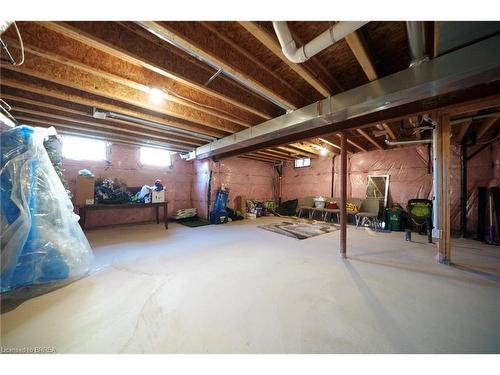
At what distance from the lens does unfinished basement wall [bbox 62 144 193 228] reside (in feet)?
14.3

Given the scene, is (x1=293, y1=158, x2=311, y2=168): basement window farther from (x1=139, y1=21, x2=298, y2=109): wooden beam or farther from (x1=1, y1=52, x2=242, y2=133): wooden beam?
(x1=139, y1=21, x2=298, y2=109): wooden beam

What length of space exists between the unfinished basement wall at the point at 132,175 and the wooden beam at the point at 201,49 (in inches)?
177

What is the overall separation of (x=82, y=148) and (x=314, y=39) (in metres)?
5.53

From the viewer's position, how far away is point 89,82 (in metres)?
1.99

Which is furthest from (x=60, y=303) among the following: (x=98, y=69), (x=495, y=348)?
(x=495, y=348)

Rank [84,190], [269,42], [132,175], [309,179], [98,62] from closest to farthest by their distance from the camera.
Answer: [269,42], [98,62], [84,190], [132,175], [309,179]

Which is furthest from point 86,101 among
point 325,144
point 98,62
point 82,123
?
point 325,144

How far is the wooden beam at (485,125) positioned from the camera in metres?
2.89

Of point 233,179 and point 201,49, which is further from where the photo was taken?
point 233,179

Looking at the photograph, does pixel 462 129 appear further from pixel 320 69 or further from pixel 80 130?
pixel 80 130

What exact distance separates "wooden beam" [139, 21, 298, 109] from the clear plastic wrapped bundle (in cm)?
170

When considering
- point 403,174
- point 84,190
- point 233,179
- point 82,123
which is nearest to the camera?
point 82,123

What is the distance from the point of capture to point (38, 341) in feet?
3.67

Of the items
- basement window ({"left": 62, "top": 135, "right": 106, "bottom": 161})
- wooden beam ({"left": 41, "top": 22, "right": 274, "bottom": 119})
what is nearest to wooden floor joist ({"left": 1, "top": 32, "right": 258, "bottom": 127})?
wooden beam ({"left": 41, "top": 22, "right": 274, "bottom": 119})
